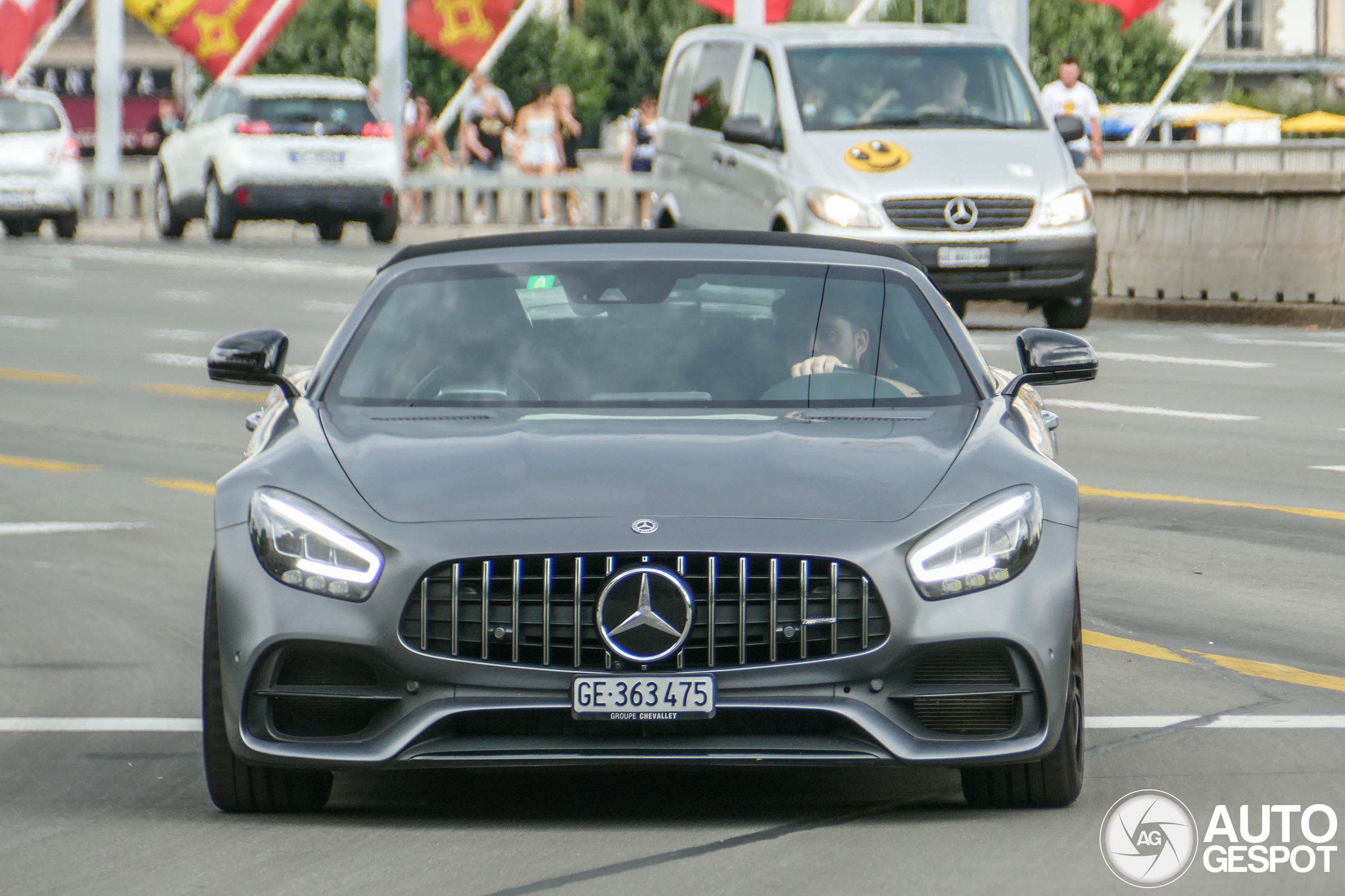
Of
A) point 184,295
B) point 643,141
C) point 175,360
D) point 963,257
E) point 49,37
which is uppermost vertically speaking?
point 49,37

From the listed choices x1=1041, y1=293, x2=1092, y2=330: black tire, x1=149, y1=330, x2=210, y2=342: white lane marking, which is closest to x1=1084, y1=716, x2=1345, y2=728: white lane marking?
x1=1041, y1=293, x2=1092, y2=330: black tire

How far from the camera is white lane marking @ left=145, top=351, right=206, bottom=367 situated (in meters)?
17.6

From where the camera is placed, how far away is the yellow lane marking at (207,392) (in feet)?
50.7

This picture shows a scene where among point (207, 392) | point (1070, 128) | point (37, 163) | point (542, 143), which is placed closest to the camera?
point (207, 392)

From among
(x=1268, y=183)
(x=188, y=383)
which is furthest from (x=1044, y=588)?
(x=1268, y=183)

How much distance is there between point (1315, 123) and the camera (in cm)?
6662

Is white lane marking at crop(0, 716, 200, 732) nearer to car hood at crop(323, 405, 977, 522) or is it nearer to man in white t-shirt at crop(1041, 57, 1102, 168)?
car hood at crop(323, 405, 977, 522)

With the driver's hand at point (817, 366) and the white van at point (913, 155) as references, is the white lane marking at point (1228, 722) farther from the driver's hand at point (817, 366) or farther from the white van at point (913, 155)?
the white van at point (913, 155)

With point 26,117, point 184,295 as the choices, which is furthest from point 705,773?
point 26,117

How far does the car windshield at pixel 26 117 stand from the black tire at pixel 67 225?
1.14 m

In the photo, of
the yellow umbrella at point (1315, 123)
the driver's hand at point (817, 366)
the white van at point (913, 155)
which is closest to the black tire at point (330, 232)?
the white van at point (913, 155)

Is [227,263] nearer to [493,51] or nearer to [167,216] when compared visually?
[167,216]

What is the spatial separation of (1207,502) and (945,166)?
7817 millimetres

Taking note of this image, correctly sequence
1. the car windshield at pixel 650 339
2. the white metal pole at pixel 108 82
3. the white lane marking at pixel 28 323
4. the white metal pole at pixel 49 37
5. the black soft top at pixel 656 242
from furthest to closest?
the white metal pole at pixel 49 37
the white metal pole at pixel 108 82
the white lane marking at pixel 28 323
the black soft top at pixel 656 242
the car windshield at pixel 650 339
